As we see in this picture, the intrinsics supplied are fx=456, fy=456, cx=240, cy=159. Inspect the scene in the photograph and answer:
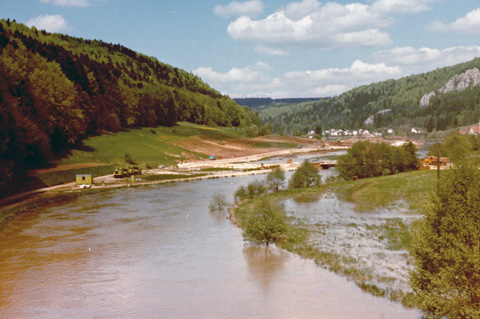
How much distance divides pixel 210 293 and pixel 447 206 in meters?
15.2

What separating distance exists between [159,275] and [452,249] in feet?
65.6

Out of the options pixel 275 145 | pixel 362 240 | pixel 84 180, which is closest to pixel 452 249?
pixel 362 240

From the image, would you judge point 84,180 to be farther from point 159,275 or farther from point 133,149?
point 159,275

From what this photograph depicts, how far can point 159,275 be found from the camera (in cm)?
3234

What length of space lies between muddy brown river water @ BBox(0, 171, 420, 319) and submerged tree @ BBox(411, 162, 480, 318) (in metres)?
5.12

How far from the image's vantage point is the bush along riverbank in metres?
31.7

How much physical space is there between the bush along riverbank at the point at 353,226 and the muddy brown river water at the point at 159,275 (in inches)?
56.8

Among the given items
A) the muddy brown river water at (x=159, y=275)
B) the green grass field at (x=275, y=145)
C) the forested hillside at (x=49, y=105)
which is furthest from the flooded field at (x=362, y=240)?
the green grass field at (x=275, y=145)

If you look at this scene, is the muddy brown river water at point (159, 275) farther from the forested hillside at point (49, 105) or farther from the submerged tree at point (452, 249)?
the forested hillside at point (49, 105)

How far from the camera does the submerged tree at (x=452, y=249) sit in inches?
762

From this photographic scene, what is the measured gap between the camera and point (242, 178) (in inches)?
3757

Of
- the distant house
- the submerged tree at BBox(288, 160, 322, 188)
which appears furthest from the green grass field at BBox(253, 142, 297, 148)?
the distant house

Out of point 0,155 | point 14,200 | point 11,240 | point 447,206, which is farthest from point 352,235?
point 0,155

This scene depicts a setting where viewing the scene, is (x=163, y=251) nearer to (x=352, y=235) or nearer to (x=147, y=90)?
(x=352, y=235)
